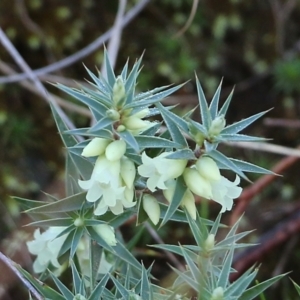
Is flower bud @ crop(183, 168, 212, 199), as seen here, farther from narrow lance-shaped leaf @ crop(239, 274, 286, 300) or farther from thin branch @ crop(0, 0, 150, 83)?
thin branch @ crop(0, 0, 150, 83)

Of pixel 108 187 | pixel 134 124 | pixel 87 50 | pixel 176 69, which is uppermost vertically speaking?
pixel 134 124

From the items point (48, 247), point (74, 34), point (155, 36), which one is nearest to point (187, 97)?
point (155, 36)

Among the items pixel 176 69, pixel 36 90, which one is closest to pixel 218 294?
pixel 36 90

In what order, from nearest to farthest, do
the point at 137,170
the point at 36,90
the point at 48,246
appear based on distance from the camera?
the point at 137,170
the point at 48,246
the point at 36,90

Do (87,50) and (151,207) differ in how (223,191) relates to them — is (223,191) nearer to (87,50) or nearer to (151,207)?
(151,207)

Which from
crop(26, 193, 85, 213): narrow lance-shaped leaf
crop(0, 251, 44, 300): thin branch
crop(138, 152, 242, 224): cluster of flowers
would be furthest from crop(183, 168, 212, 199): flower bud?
crop(0, 251, 44, 300): thin branch

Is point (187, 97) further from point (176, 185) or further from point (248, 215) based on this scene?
point (176, 185)

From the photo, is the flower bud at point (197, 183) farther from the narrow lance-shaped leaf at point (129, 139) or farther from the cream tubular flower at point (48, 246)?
the cream tubular flower at point (48, 246)
